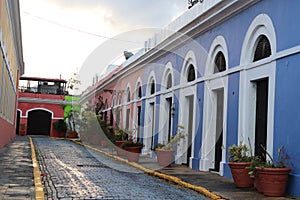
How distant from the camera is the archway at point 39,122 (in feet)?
138

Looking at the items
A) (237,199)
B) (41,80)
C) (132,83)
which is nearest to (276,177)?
(237,199)

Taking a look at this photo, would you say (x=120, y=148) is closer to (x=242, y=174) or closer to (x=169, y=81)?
(x=169, y=81)

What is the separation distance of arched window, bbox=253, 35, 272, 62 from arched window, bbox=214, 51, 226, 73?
1.71 m

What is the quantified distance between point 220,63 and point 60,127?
101 feet

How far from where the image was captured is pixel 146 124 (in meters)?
19.3

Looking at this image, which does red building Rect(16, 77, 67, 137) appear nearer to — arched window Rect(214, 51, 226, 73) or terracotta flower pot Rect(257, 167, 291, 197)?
arched window Rect(214, 51, 226, 73)

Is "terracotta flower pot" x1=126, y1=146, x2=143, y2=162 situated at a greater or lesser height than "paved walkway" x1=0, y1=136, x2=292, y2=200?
greater

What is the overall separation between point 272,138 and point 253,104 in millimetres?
1369

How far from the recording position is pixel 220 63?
473 inches

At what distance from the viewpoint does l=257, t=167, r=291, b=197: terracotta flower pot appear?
26.1 feet

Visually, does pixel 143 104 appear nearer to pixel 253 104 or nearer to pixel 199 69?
pixel 199 69

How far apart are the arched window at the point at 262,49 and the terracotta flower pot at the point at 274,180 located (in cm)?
266

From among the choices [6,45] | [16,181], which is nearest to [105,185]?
[16,181]

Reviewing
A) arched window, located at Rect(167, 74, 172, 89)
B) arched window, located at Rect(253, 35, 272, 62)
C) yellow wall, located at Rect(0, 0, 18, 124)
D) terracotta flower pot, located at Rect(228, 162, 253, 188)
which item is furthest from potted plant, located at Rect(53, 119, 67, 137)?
terracotta flower pot, located at Rect(228, 162, 253, 188)
